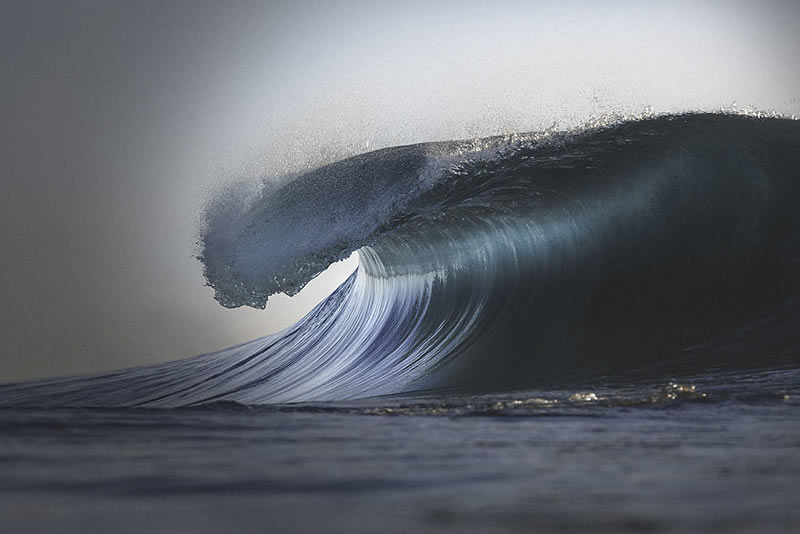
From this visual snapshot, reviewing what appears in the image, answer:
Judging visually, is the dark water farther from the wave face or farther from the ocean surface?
the wave face

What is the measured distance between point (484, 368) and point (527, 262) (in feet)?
2.90

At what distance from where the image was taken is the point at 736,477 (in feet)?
2.45

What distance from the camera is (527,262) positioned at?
338cm

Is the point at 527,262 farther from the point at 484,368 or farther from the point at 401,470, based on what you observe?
the point at 401,470

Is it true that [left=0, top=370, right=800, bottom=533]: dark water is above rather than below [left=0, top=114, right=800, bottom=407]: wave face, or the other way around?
below

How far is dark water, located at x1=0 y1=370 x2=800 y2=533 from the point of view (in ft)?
1.90

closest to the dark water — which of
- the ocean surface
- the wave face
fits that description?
the ocean surface

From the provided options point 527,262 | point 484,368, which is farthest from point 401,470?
point 527,262

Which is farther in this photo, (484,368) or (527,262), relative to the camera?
(527,262)

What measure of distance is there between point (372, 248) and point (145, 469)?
3.72 metres

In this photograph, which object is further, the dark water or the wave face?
the wave face

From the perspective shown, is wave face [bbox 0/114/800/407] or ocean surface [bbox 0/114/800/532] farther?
wave face [bbox 0/114/800/407]

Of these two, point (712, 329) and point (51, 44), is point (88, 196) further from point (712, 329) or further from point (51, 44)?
point (712, 329)

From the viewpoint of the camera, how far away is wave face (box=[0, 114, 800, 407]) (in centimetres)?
260
